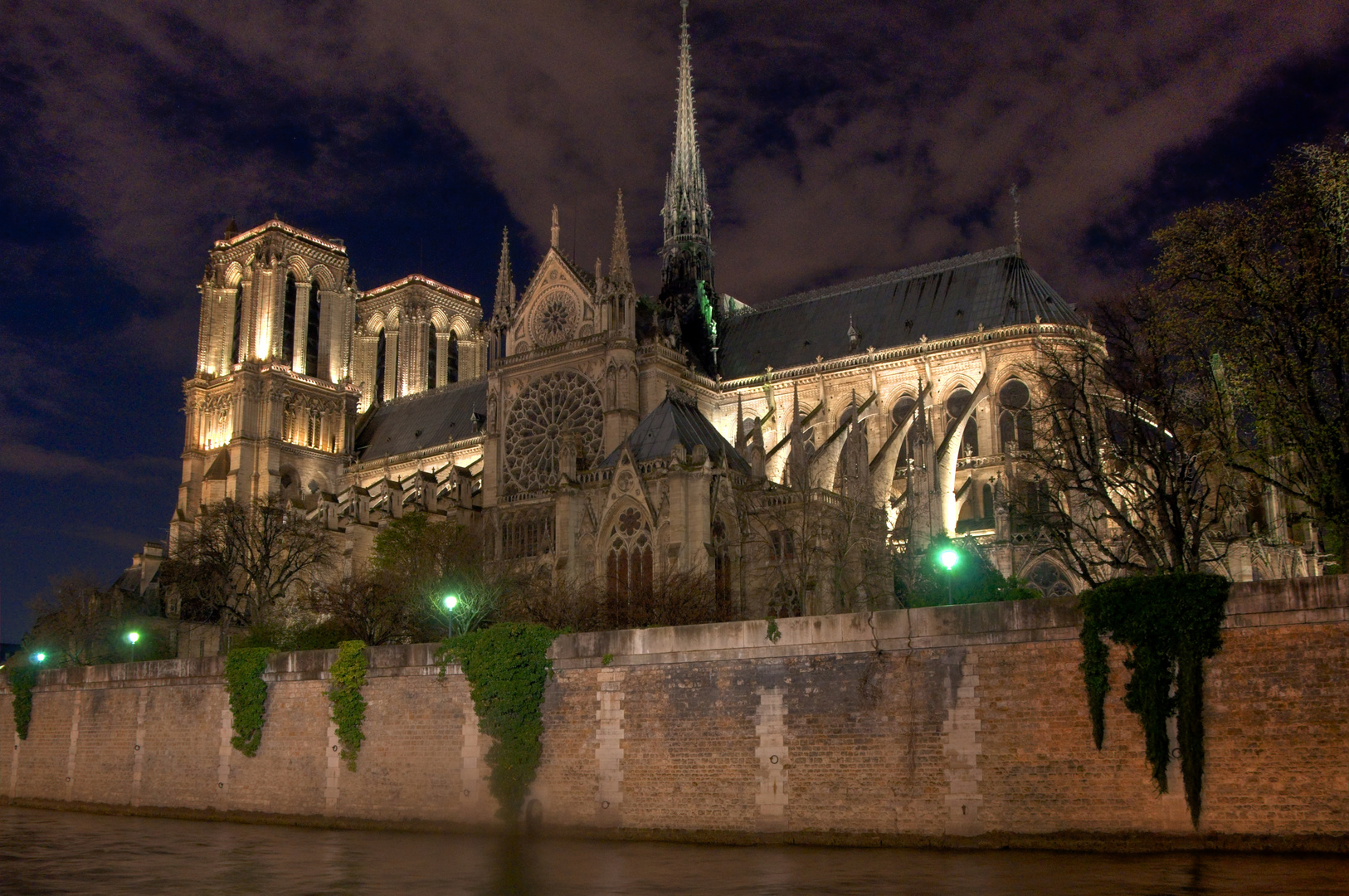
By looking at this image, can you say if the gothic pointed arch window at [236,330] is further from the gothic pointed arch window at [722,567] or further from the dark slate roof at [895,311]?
the gothic pointed arch window at [722,567]

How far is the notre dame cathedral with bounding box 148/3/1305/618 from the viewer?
1326 inches

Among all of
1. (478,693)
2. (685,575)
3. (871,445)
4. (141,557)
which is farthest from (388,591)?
(141,557)

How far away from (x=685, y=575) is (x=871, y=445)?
720 inches

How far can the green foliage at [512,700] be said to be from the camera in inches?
888

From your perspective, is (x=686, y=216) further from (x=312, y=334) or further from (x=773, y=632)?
(x=773, y=632)

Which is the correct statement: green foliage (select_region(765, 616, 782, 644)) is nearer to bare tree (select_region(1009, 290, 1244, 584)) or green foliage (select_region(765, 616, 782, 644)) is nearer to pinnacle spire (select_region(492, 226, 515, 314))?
bare tree (select_region(1009, 290, 1244, 584))

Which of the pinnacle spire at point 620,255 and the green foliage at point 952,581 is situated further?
the pinnacle spire at point 620,255

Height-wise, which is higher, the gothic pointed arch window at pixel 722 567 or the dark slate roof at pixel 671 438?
the dark slate roof at pixel 671 438

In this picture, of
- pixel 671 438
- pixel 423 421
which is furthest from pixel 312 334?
pixel 671 438

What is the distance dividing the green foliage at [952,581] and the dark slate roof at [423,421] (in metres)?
33.3

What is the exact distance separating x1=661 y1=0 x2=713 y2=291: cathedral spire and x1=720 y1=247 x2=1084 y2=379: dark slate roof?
3046 mm

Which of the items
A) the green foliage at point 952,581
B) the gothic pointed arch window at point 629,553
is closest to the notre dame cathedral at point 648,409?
the gothic pointed arch window at point 629,553

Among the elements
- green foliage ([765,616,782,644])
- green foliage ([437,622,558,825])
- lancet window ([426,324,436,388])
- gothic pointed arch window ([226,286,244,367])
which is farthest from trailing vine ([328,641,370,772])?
lancet window ([426,324,436,388])

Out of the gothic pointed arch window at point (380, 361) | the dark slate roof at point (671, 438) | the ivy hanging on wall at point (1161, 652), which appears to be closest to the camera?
the ivy hanging on wall at point (1161, 652)
